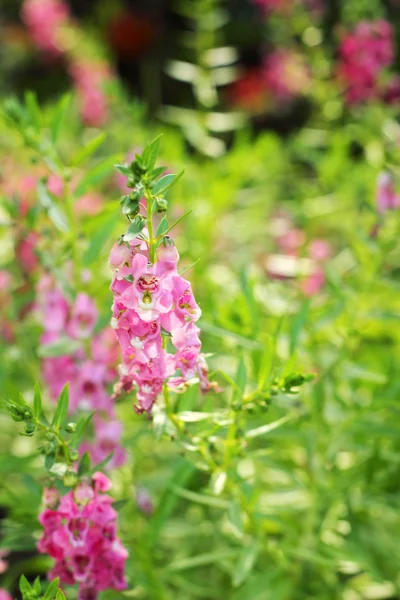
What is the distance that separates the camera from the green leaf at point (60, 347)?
1267 millimetres

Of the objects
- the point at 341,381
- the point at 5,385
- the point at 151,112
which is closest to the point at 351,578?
the point at 341,381

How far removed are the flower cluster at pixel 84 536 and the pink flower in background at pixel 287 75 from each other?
1992mm

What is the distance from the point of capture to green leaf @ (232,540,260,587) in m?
1.19

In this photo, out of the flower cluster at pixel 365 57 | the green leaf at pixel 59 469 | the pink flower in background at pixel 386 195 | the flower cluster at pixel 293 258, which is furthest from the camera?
the flower cluster at pixel 365 57

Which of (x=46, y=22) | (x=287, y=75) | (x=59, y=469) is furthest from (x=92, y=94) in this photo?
(x=59, y=469)

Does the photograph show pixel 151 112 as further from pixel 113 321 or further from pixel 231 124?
pixel 113 321

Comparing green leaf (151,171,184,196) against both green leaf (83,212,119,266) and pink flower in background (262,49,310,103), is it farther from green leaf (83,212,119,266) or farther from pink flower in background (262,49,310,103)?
pink flower in background (262,49,310,103)

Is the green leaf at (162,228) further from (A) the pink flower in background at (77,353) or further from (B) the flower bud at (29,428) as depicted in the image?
(A) the pink flower in background at (77,353)

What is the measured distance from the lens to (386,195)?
1480 mm

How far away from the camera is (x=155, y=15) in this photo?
692 centimetres

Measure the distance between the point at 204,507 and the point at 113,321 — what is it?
963 millimetres

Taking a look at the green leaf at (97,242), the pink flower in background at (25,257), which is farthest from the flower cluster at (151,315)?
the pink flower in background at (25,257)

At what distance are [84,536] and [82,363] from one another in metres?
0.41

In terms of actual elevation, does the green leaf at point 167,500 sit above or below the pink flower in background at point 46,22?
below
